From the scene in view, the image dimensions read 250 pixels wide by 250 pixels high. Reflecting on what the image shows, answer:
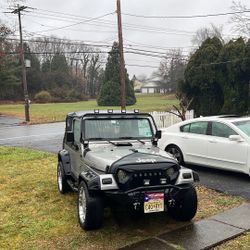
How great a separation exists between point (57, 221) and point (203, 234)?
7.18 feet

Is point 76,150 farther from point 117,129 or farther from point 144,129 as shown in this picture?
point 144,129

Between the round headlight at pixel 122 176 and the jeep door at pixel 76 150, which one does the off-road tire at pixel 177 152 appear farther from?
the round headlight at pixel 122 176

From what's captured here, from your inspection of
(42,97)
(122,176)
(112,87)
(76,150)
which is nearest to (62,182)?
(76,150)

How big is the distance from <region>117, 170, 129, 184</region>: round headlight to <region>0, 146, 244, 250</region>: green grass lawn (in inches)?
31.5

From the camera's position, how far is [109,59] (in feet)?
191

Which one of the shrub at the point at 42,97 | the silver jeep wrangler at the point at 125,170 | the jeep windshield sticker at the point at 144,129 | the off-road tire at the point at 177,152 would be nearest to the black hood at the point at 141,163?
the silver jeep wrangler at the point at 125,170

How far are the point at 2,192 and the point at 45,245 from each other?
313 cm

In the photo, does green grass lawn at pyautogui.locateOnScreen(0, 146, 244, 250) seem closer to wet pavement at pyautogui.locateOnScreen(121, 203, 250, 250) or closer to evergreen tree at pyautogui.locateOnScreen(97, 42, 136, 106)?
wet pavement at pyautogui.locateOnScreen(121, 203, 250, 250)

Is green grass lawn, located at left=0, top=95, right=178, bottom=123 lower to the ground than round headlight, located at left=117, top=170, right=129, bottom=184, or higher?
lower

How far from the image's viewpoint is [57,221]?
6.04 m

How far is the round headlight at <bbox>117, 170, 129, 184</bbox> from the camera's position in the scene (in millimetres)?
5195

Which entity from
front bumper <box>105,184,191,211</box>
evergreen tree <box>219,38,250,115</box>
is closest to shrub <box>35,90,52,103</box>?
evergreen tree <box>219,38,250,115</box>

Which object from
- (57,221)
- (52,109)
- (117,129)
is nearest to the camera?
(57,221)

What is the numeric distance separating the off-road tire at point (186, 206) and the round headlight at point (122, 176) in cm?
87
